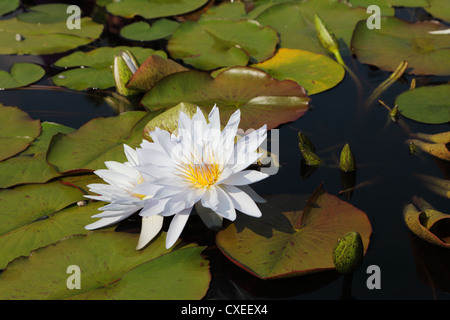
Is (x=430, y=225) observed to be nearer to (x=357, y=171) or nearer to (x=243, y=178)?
(x=357, y=171)

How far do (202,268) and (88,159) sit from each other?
111 cm

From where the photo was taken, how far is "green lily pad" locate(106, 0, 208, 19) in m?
4.56

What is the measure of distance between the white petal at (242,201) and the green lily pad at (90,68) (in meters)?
1.91

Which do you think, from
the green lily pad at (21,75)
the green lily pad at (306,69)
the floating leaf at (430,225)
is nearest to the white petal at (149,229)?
the floating leaf at (430,225)

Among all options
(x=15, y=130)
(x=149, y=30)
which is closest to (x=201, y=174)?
(x=15, y=130)

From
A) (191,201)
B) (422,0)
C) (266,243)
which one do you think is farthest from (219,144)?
(422,0)

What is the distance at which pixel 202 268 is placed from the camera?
1.98 meters

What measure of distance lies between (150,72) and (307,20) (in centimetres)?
167

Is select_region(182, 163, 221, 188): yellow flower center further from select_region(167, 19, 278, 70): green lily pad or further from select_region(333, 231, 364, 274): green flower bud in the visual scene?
select_region(167, 19, 278, 70): green lily pad

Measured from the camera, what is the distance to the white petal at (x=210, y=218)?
2137 millimetres

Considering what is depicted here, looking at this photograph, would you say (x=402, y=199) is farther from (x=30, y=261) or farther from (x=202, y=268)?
(x=30, y=261)

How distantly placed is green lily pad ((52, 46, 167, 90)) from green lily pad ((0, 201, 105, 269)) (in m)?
1.46

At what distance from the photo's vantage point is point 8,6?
4.97m

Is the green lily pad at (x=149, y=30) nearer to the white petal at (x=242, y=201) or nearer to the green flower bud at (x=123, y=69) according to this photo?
the green flower bud at (x=123, y=69)
